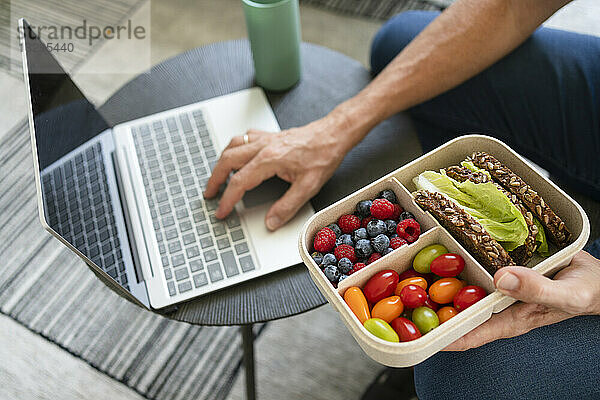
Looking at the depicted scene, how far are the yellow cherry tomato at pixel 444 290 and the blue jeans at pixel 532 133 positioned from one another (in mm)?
266

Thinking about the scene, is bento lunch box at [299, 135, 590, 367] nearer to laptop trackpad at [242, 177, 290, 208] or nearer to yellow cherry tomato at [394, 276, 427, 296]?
yellow cherry tomato at [394, 276, 427, 296]

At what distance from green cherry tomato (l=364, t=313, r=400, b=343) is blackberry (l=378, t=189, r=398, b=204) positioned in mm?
166

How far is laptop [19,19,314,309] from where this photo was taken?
876mm

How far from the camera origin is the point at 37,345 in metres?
1.44

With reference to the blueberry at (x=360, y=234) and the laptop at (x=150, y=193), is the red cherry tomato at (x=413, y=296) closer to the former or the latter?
the blueberry at (x=360, y=234)

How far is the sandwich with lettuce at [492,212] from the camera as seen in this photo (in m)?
0.64

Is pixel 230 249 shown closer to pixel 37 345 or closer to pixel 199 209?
pixel 199 209

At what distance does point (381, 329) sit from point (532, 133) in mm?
664

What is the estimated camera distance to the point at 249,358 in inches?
46.1

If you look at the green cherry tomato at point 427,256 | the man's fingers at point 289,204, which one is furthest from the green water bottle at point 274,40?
the green cherry tomato at point 427,256

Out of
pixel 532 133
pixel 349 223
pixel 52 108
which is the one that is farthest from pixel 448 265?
pixel 52 108

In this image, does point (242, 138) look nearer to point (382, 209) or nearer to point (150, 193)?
point (150, 193)

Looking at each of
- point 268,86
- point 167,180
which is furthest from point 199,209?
point 268,86

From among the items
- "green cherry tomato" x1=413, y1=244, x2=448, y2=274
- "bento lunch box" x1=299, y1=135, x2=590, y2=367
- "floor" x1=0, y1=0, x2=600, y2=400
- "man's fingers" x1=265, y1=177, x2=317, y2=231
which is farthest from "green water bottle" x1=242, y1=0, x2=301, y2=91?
"floor" x1=0, y1=0, x2=600, y2=400
